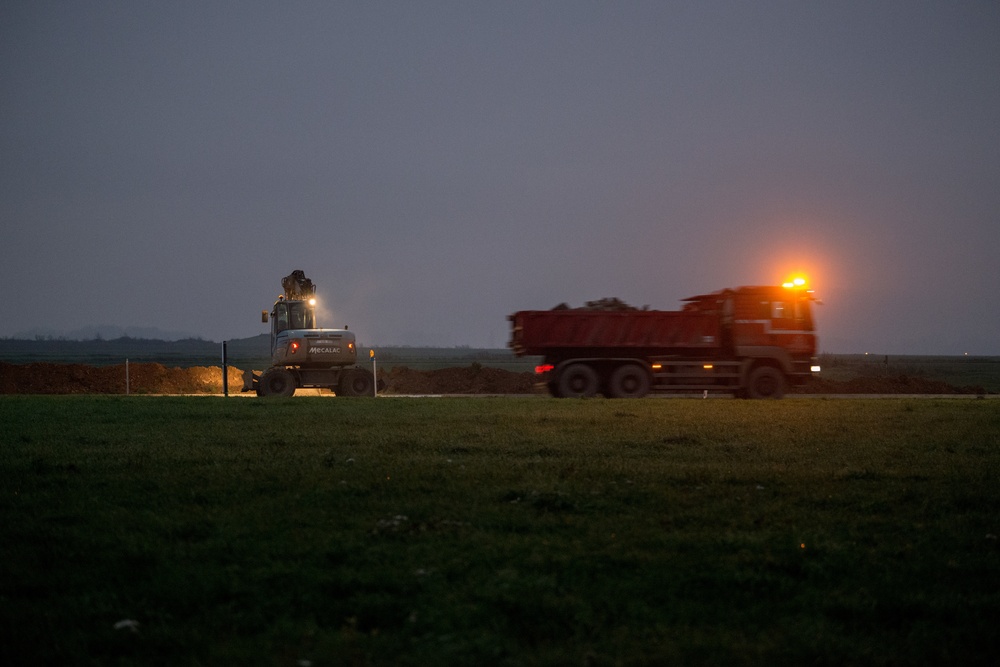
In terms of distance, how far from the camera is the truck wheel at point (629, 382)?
25.0m

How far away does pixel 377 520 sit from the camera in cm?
721

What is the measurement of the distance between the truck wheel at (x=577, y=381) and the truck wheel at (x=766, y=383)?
4965 millimetres

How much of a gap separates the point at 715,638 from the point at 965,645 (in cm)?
144

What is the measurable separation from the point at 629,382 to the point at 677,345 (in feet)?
6.25

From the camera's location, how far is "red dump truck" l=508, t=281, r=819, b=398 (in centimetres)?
2495

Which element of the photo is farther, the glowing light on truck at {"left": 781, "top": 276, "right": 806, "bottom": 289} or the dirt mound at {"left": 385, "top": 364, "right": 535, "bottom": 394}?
the dirt mound at {"left": 385, "top": 364, "right": 535, "bottom": 394}

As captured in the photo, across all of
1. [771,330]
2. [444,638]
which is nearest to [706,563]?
[444,638]

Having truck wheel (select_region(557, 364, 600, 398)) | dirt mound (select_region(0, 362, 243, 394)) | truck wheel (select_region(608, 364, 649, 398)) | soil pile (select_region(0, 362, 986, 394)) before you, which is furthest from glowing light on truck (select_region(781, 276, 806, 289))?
dirt mound (select_region(0, 362, 243, 394))

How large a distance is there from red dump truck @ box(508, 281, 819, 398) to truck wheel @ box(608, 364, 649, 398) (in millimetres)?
31

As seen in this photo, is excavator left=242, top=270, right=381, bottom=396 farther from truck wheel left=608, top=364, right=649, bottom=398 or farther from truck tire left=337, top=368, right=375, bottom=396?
truck wheel left=608, top=364, right=649, bottom=398

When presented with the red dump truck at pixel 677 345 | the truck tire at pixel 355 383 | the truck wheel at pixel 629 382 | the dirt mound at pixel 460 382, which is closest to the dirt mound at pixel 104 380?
the dirt mound at pixel 460 382

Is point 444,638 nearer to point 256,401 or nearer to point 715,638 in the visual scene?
point 715,638

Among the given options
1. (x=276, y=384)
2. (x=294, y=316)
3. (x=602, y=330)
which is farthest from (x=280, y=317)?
(x=602, y=330)

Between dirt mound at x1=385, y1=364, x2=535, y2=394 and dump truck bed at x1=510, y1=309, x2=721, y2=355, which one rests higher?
dump truck bed at x1=510, y1=309, x2=721, y2=355
